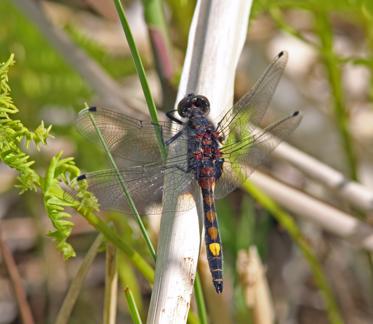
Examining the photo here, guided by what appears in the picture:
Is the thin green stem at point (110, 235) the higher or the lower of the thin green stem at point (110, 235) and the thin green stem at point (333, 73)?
the lower

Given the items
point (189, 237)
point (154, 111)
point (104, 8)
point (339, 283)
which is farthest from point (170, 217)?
point (339, 283)

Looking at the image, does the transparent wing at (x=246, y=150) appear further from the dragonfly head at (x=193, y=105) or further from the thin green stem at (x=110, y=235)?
the thin green stem at (x=110, y=235)

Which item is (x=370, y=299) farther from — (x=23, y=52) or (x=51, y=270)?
(x=23, y=52)

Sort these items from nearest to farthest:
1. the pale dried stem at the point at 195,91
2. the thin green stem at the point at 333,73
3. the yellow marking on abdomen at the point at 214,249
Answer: the pale dried stem at the point at 195,91, the yellow marking on abdomen at the point at 214,249, the thin green stem at the point at 333,73

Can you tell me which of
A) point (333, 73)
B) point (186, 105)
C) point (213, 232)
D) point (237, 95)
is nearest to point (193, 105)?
point (186, 105)

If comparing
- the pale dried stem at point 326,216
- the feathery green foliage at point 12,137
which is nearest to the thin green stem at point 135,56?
the feathery green foliage at point 12,137

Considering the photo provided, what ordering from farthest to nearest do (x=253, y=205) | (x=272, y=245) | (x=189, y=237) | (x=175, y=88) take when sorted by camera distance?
(x=272, y=245), (x=253, y=205), (x=175, y=88), (x=189, y=237)

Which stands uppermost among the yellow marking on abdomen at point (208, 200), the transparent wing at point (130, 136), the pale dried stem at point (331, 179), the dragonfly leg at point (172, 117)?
the pale dried stem at point (331, 179)
